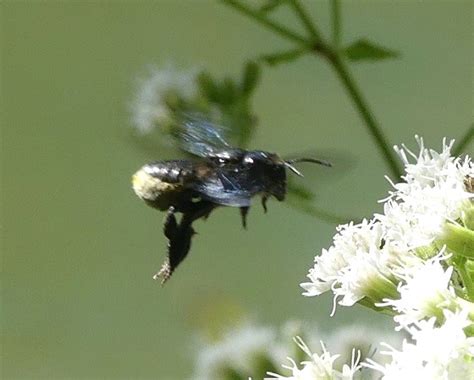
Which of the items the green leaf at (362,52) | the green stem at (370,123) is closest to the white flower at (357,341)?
the green stem at (370,123)

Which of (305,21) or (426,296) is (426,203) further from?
(305,21)

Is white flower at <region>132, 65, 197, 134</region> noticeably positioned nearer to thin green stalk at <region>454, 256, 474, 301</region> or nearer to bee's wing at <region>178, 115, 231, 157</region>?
bee's wing at <region>178, 115, 231, 157</region>

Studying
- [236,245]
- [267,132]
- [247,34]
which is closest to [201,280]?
[236,245]

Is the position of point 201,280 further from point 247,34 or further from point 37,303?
point 247,34

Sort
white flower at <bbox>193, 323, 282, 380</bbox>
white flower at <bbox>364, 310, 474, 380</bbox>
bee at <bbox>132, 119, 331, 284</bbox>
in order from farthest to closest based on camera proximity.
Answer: white flower at <bbox>193, 323, 282, 380</bbox>
bee at <bbox>132, 119, 331, 284</bbox>
white flower at <bbox>364, 310, 474, 380</bbox>

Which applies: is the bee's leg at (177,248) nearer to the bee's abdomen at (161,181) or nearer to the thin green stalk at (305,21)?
the bee's abdomen at (161,181)

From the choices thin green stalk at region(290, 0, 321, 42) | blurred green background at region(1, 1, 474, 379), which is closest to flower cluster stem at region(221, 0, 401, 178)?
thin green stalk at region(290, 0, 321, 42)

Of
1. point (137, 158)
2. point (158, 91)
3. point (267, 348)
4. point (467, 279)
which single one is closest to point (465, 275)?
point (467, 279)
